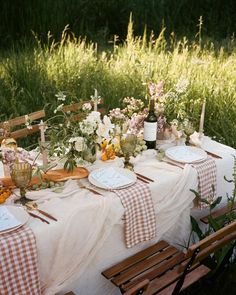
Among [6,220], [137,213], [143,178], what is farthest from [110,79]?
[6,220]

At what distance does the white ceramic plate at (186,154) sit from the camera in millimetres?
2904

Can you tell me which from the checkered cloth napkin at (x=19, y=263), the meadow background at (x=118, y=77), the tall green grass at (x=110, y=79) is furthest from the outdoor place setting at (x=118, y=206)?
the tall green grass at (x=110, y=79)

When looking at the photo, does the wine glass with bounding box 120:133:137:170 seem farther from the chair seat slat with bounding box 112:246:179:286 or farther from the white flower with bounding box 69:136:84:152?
the chair seat slat with bounding box 112:246:179:286

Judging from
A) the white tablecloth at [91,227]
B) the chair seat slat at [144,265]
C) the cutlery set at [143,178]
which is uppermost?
the cutlery set at [143,178]

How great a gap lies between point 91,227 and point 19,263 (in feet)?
1.46

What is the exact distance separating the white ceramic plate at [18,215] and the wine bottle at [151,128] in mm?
1088

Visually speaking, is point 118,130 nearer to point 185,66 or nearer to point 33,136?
point 33,136

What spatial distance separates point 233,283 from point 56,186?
1.39m

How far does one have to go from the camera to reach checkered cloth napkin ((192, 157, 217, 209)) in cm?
286

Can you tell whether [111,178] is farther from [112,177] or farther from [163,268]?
[163,268]

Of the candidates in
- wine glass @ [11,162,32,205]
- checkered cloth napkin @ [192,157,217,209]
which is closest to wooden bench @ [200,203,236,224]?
checkered cloth napkin @ [192,157,217,209]

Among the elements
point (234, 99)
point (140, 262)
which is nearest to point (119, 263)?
point (140, 262)

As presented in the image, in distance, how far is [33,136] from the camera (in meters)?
4.47

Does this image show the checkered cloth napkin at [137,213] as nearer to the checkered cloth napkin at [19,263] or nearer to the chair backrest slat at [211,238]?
the chair backrest slat at [211,238]
